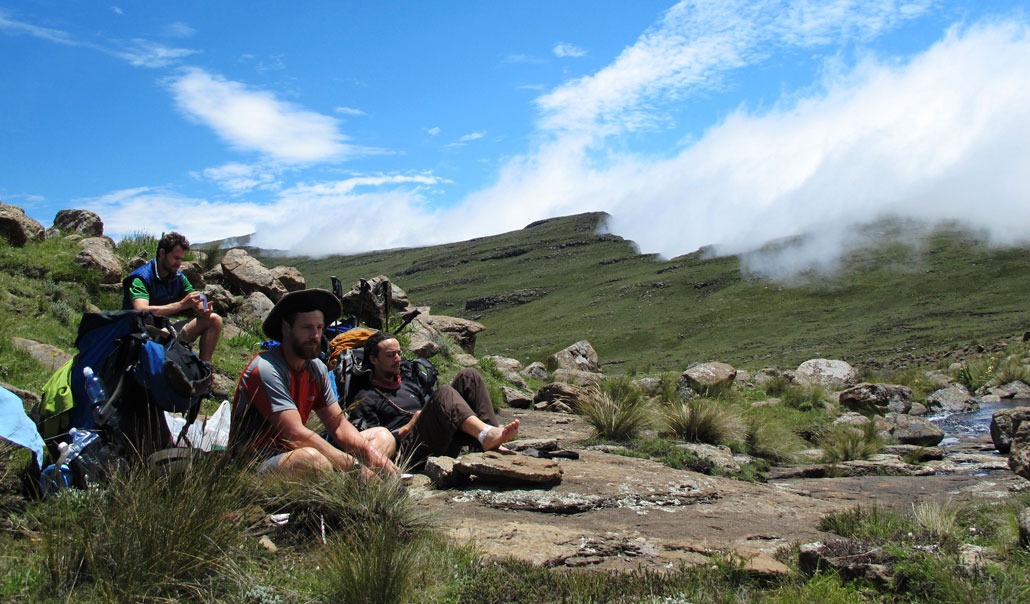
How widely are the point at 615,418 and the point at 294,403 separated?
19.8ft

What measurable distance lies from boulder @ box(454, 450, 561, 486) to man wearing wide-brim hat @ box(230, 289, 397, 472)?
Result: 38.7 inches

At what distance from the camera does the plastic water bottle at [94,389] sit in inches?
179

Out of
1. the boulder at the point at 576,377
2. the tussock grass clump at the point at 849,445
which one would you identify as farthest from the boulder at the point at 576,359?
the tussock grass clump at the point at 849,445

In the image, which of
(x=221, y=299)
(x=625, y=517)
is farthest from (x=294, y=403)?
(x=221, y=299)

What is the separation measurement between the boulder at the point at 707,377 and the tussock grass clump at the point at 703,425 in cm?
659

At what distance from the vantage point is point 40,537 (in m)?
3.72

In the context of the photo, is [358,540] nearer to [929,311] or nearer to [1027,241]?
[929,311]

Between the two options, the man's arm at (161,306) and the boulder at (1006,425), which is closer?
the man's arm at (161,306)

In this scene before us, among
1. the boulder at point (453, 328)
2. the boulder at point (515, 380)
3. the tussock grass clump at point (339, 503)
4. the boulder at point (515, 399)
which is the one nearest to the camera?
the tussock grass clump at point (339, 503)

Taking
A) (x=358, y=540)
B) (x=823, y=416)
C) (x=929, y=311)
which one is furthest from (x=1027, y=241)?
(x=358, y=540)

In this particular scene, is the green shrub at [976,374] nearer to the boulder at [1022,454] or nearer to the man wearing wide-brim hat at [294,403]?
the boulder at [1022,454]

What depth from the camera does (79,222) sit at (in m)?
15.7

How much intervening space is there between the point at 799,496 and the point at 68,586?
21.1 ft

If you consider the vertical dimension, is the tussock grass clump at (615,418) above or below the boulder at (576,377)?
above
